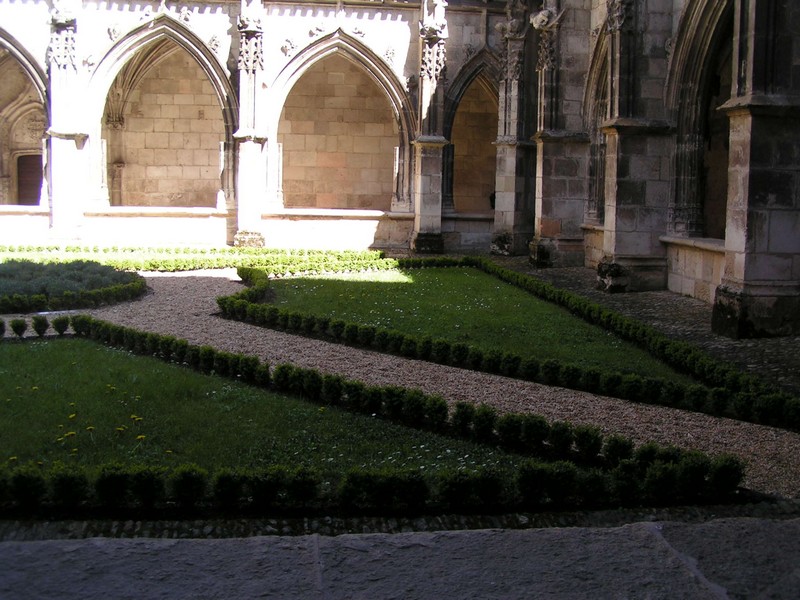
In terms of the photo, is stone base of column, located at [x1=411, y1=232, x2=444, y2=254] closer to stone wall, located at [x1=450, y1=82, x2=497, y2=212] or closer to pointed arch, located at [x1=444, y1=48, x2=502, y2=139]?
pointed arch, located at [x1=444, y1=48, x2=502, y2=139]

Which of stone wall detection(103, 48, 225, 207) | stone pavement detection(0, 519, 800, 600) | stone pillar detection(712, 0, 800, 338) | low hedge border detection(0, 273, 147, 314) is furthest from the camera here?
stone wall detection(103, 48, 225, 207)

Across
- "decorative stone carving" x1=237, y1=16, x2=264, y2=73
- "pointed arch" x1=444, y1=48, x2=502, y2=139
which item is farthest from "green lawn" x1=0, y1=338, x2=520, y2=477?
"pointed arch" x1=444, y1=48, x2=502, y2=139

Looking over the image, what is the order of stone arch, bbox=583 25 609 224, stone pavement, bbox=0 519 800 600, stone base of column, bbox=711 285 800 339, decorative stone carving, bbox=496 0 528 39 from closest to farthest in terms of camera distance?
1. stone pavement, bbox=0 519 800 600
2. stone base of column, bbox=711 285 800 339
3. stone arch, bbox=583 25 609 224
4. decorative stone carving, bbox=496 0 528 39

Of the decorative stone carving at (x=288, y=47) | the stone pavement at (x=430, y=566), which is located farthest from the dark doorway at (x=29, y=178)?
the stone pavement at (x=430, y=566)

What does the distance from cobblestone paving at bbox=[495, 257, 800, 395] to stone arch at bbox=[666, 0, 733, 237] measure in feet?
3.20

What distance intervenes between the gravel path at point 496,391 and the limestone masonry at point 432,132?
9.18ft

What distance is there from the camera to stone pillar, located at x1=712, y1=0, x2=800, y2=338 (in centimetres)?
810

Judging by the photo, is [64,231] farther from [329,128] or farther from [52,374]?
[52,374]

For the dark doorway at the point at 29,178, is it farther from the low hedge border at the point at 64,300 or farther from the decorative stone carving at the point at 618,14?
the decorative stone carving at the point at 618,14

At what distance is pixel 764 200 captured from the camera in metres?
8.25

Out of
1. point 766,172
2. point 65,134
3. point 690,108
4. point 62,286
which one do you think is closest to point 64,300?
point 62,286

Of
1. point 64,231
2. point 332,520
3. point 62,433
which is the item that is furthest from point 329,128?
point 332,520

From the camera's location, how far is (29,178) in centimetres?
2062

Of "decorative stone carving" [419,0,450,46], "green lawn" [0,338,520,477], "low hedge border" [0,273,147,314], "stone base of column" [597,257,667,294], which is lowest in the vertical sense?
"green lawn" [0,338,520,477]
